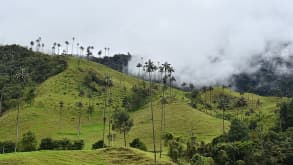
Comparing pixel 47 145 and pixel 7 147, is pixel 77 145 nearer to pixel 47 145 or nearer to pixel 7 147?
pixel 47 145

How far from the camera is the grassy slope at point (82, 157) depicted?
108m

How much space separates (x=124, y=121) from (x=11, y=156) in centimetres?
5636

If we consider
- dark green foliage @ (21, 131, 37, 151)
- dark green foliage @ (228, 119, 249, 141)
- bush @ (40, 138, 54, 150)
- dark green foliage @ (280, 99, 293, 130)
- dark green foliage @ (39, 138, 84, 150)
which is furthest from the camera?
dark green foliage @ (280, 99, 293, 130)

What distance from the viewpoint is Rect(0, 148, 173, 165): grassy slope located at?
10819cm

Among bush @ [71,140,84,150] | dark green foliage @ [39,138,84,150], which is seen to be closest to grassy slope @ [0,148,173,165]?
bush @ [71,140,84,150]

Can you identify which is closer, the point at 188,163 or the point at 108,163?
the point at 108,163

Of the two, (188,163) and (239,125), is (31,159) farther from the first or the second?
(239,125)

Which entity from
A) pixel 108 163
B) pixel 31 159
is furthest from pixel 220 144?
pixel 31 159

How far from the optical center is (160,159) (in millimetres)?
131000

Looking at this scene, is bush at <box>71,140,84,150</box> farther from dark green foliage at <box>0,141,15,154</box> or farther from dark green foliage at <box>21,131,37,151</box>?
dark green foliage at <box>0,141,15,154</box>

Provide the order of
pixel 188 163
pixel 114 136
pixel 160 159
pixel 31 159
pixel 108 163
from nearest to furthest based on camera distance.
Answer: pixel 31 159
pixel 108 163
pixel 160 159
pixel 188 163
pixel 114 136

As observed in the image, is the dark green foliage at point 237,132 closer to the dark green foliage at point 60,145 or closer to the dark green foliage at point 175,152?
the dark green foliage at point 175,152

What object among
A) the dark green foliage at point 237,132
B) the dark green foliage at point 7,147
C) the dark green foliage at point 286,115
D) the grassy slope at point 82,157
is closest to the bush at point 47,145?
the dark green foliage at point 7,147

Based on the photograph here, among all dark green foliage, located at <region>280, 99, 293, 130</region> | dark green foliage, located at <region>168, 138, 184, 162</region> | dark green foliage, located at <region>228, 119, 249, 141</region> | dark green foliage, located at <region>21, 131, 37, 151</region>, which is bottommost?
dark green foliage, located at <region>168, 138, 184, 162</region>
